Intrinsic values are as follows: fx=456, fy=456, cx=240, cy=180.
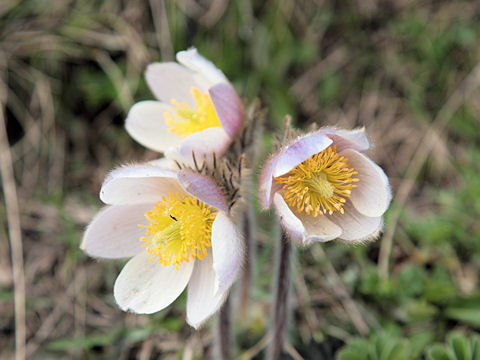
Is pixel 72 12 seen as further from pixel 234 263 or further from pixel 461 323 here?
pixel 461 323

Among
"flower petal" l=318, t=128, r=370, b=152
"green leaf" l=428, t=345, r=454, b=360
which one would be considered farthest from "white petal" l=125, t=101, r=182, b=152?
"green leaf" l=428, t=345, r=454, b=360

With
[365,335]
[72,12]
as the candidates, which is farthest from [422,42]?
[72,12]

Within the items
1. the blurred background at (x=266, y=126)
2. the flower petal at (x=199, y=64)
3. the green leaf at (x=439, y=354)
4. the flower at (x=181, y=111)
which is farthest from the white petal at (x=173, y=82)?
the green leaf at (x=439, y=354)

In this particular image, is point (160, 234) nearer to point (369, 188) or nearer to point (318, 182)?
point (318, 182)

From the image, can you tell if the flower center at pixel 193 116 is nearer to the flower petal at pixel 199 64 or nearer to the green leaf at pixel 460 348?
A: the flower petal at pixel 199 64

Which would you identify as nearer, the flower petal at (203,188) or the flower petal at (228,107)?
the flower petal at (203,188)

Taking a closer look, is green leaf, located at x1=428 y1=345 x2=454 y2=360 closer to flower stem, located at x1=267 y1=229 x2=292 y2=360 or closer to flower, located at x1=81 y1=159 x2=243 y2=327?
flower stem, located at x1=267 y1=229 x2=292 y2=360

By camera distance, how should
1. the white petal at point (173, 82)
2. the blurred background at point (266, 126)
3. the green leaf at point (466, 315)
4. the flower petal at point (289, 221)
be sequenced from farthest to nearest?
the blurred background at point (266, 126) → the green leaf at point (466, 315) → the white petal at point (173, 82) → the flower petal at point (289, 221)
